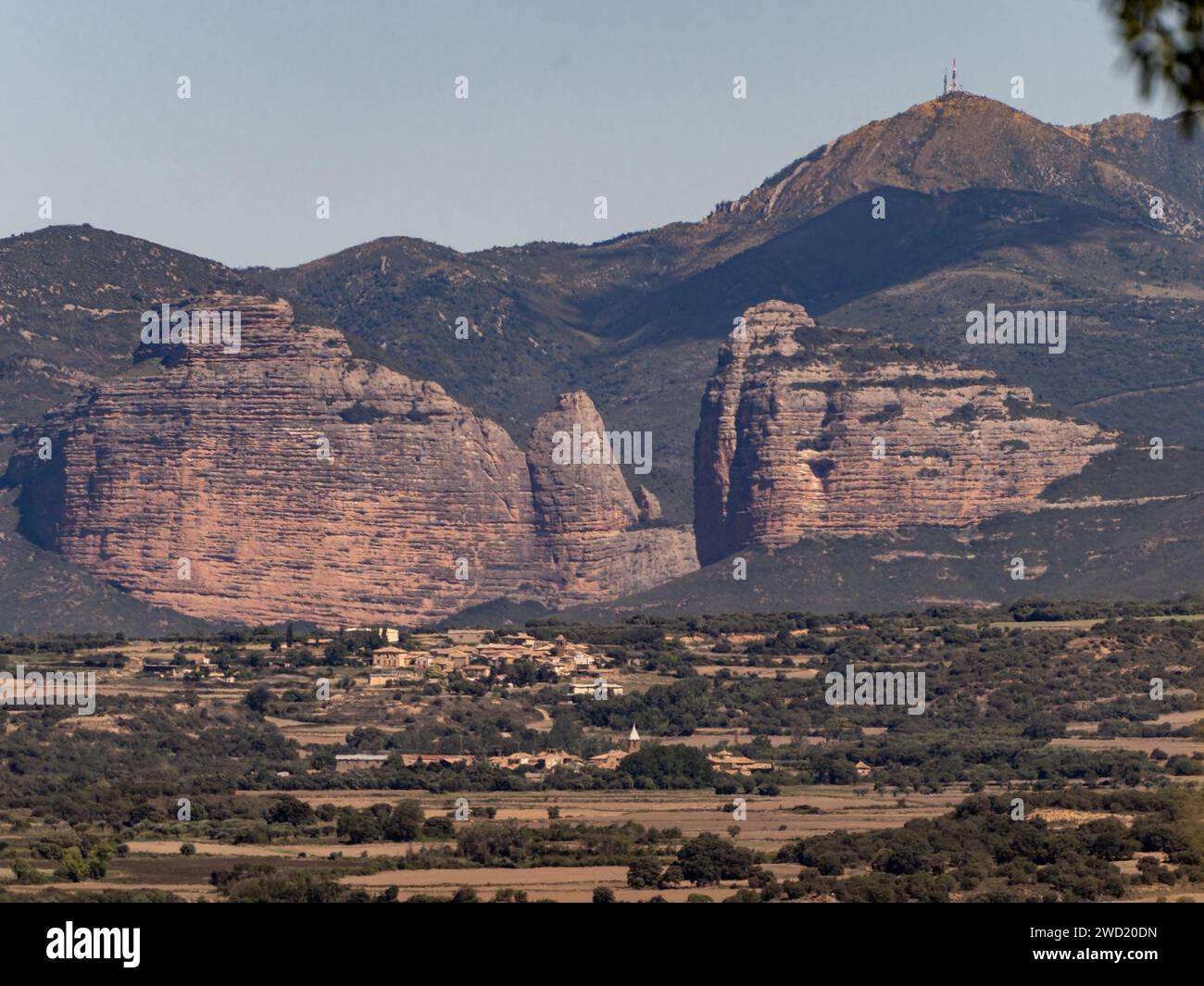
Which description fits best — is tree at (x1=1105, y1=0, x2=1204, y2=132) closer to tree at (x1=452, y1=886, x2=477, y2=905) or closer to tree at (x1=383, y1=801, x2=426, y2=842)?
tree at (x1=452, y1=886, x2=477, y2=905)

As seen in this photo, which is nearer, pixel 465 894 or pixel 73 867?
pixel 465 894

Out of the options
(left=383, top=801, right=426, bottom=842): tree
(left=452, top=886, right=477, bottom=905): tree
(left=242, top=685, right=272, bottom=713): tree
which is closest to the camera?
(left=452, top=886, right=477, bottom=905): tree

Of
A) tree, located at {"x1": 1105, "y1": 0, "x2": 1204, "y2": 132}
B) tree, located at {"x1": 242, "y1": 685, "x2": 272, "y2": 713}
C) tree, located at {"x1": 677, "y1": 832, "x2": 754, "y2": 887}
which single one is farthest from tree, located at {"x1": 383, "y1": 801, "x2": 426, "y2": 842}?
tree, located at {"x1": 1105, "y1": 0, "x2": 1204, "y2": 132}

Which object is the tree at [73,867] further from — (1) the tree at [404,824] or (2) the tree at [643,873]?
(1) the tree at [404,824]

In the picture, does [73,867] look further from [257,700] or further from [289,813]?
[257,700]

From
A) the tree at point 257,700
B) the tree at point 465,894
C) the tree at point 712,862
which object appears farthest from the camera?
the tree at point 257,700

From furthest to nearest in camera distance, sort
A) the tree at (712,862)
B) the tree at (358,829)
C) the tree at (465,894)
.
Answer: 1. the tree at (358,829)
2. the tree at (712,862)
3. the tree at (465,894)

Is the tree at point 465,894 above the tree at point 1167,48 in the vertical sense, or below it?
below

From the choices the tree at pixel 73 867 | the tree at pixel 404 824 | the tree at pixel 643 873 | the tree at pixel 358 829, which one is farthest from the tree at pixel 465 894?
the tree at pixel 404 824

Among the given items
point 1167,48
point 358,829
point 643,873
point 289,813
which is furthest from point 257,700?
point 1167,48

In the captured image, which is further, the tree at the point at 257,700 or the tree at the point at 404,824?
A: the tree at the point at 257,700

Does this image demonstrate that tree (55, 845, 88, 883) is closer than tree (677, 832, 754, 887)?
Yes

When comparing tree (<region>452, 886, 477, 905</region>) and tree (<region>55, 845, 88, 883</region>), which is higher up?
tree (<region>55, 845, 88, 883</region>)
